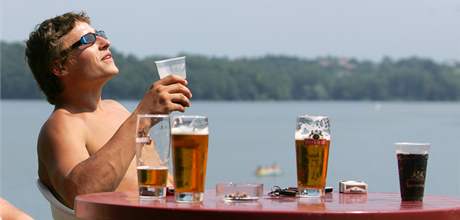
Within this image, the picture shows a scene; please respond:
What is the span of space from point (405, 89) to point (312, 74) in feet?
34.0

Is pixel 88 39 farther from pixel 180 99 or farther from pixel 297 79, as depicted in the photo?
pixel 297 79

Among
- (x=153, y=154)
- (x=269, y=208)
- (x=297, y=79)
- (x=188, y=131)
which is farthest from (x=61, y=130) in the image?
(x=297, y=79)

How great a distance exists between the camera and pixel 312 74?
2331 inches

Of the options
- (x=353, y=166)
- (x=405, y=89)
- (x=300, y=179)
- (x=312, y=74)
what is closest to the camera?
(x=300, y=179)

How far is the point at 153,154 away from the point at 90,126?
0.81 meters

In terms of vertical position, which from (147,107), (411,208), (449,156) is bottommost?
(449,156)

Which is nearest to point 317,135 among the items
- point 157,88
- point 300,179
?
point 300,179

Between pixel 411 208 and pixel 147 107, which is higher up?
pixel 147 107

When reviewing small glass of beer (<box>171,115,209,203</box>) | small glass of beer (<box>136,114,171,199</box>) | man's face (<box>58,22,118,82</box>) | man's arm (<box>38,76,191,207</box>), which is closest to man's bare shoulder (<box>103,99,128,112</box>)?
man's face (<box>58,22,118,82</box>)

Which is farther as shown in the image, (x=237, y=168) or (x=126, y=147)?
(x=237, y=168)

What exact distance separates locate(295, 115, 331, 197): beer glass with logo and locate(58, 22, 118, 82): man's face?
921 millimetres

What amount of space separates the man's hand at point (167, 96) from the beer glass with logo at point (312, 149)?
375 mm

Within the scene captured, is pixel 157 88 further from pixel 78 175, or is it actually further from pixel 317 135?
pixel 317 135

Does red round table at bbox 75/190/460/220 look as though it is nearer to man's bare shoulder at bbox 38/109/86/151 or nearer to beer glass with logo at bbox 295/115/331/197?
beer glass with logo at bbox 295/115/331/197
